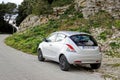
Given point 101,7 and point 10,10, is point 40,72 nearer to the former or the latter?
point 101,7

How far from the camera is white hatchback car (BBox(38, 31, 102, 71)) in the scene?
12461mm

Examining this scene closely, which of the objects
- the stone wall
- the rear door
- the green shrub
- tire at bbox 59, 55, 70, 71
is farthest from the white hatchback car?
the stone wall

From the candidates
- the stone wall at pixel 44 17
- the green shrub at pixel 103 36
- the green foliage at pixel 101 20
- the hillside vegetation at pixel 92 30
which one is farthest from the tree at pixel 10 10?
the green shrub at pixel 103 36

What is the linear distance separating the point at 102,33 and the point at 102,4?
4.82m

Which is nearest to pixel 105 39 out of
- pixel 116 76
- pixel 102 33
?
pixel 102 33

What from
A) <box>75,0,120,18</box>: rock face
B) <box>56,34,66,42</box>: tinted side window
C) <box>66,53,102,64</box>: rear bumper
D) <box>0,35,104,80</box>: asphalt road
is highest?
<box>75,0,120,18</box>: rock face

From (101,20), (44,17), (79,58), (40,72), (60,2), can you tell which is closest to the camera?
(40,72)

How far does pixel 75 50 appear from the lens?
1249cm

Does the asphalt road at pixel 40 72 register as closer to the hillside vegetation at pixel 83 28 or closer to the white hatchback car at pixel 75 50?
the white hatchback car at pixel 75 50

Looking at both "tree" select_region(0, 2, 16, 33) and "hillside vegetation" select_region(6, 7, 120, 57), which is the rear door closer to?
"hillside vegetation" select_region(6, 7, 120, 57)

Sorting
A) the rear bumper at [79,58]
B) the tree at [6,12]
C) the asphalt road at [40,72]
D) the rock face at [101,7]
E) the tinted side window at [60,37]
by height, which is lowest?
the tree at [6,12]

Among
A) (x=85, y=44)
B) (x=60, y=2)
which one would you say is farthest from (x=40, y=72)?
(x=60, y=2)

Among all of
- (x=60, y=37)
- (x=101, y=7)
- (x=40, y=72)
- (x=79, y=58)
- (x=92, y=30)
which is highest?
(x=101, y=7)

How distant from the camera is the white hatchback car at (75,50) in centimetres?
1246
